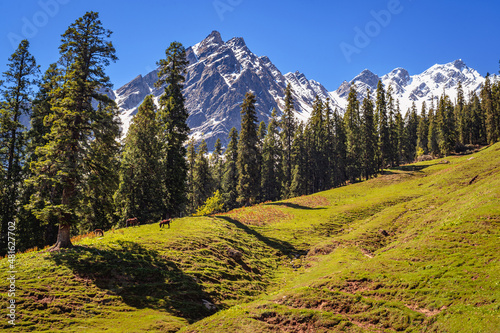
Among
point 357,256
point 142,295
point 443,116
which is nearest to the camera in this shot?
point 142,295

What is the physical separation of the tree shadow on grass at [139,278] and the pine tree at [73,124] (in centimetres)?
326

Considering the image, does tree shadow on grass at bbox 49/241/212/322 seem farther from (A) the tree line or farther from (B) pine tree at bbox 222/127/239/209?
(B) pine tree at bbox 222/127/239/209

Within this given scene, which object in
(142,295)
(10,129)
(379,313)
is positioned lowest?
(379,313)

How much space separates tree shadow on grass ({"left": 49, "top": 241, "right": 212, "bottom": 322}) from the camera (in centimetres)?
1648

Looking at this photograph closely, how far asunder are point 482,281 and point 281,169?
69411 mm

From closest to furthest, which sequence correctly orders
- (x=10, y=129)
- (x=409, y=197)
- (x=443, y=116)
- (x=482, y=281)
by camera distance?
(x=482, y=281), (x=10, y=129), (x=409, y=197), (x=443, y=116)

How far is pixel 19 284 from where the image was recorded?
49.0 ft

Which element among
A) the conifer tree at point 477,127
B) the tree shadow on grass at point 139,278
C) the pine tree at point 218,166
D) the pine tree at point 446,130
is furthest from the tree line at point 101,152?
the conifer tree at point 477,127

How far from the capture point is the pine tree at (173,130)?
1442 inches

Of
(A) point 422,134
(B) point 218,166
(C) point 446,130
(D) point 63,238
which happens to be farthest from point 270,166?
(A) point 422,134

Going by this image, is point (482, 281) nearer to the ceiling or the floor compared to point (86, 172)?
nearer to the floor

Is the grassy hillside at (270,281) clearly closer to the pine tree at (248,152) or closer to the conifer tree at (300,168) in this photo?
the pine tree at (248,152)

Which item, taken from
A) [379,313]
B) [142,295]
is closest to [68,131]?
[142,295]

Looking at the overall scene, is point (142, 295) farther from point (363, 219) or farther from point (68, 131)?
point (363, 219)
